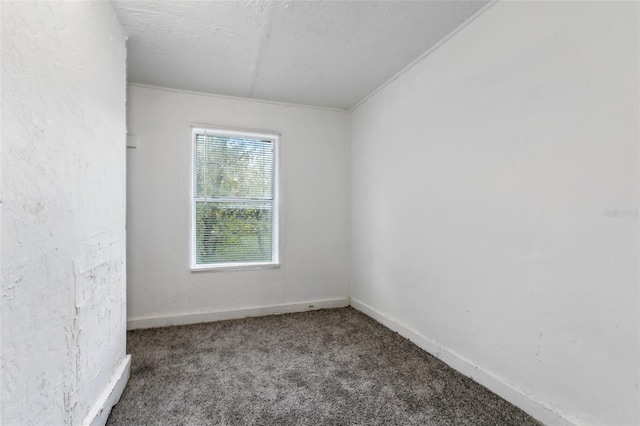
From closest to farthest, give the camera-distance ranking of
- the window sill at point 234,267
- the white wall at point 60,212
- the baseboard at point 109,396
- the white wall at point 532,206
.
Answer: the white wall at point 60,212 < the white wall at point 532,206 < the baseboard at point 109,396 < the window sill at point 234,267

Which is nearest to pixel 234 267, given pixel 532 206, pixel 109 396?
Answer: pixel 109 396

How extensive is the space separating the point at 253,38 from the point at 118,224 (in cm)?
150

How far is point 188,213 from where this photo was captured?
3.06 m

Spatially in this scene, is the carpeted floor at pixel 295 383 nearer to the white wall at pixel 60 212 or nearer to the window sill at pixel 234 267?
the white wall at pixel 60 212

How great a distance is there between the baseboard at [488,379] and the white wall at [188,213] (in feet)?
3.50

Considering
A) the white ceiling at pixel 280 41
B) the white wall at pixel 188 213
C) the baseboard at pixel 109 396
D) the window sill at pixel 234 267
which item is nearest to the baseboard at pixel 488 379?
the white wall at pixel 188 213

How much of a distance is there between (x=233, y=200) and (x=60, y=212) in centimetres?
202

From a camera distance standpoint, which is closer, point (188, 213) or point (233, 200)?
point (188, 213)

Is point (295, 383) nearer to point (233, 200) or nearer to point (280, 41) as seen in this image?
point (233, 200)

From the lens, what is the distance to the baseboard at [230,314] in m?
2.90

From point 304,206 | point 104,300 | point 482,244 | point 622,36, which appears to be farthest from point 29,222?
point 304,206

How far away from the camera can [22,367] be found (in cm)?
98

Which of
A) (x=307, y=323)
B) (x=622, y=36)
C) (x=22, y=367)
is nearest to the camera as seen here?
(x=22, y=367)

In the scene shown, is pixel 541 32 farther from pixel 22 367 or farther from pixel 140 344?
pixel 140 344
